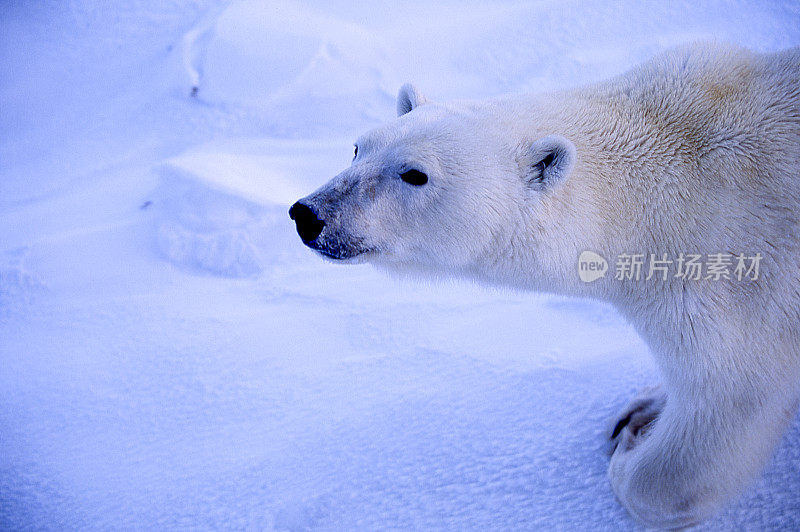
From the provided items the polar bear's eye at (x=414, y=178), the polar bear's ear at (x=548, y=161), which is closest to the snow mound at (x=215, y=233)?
the polar bear's eye at (x=414, y=178)

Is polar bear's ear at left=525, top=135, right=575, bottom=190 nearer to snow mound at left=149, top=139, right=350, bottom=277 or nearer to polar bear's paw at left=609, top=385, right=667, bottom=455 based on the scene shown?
polar bear's paw at left=609, top=385, right=667, bottom=455

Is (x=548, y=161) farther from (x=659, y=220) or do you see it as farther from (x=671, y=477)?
(x=671, y=477)

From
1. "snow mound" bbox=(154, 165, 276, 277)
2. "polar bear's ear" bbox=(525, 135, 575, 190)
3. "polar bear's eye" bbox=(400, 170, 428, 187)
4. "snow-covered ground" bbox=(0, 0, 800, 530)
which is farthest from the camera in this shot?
"snow mound" bbox=(154, 165, 276, 277)

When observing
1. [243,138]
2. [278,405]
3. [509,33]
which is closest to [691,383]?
[278,405]

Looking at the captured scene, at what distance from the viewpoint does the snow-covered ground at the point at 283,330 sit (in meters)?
1.85

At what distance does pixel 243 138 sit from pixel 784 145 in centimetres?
373

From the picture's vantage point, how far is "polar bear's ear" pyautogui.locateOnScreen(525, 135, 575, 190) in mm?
1452

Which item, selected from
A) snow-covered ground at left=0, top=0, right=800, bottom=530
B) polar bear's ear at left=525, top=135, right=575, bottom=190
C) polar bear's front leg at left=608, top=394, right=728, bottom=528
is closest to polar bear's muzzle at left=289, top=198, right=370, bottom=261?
polar bear's ear at left=525, top=135, right=575, bottom=190

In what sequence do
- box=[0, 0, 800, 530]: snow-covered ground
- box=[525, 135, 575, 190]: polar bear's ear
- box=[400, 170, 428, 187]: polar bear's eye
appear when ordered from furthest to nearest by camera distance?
box=[0, 0, 800, 530]: snow-covered ground
box=[400, 170, 428, 187]: polar bear's eye
box=[525, 135, 575, 190]: polar bear's ear

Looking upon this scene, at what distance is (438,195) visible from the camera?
1.55 meters

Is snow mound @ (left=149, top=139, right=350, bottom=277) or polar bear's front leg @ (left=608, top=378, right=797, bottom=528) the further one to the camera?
snow mound @ (left=149, top=139, right=350, bottom=277)

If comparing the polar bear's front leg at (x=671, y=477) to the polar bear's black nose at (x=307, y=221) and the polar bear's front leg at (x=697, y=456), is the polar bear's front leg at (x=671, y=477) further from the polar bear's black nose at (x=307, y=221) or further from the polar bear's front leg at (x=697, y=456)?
the polar bear's black nose at (x=307, y=221)

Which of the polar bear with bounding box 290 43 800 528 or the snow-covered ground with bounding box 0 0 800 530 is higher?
the polar bear with bounding box 290 43 800 528

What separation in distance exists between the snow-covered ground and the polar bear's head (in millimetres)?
804
